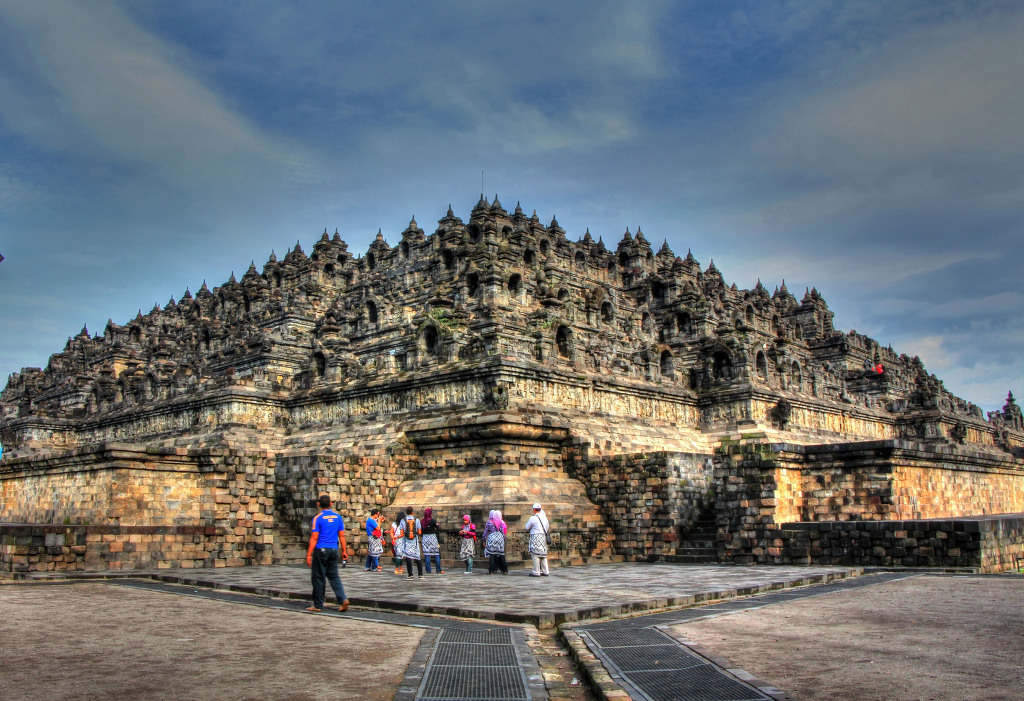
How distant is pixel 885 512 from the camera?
2203 centimetres

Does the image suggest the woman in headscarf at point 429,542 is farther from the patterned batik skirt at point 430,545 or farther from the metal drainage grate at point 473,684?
the metal drainage grate at point 473,684

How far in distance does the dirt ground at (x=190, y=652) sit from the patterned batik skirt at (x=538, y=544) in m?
7.60

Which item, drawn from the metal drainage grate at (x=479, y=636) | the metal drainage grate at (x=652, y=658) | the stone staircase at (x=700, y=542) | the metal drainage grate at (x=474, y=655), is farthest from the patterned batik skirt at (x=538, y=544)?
the metal drainage grate at (x=652, y=658)

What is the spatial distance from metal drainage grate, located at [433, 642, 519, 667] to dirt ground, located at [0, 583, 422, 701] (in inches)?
15.3

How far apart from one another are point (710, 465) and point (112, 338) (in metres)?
51.2

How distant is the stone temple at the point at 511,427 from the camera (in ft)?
74.2

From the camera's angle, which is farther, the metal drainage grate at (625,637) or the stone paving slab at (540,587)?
the stone paving slab at (540,587)

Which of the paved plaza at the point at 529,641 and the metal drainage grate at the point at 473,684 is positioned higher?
the paved plaza at the point at 529,641

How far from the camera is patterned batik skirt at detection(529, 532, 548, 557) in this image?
1964 centimetres

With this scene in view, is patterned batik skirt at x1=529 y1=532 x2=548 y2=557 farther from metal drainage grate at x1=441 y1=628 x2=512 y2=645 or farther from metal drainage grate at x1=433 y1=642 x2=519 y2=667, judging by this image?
metal drainage grate at x1=433 y1=642 x2=519 y2=667

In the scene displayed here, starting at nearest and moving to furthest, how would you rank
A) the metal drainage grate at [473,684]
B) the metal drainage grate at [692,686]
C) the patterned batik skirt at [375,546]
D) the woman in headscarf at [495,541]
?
the metal drainage grate at [692,686] < the metal drainage grate at [473,684] < the woman in headscarf at [495,541] < the patterned batik skirt at [375,546]

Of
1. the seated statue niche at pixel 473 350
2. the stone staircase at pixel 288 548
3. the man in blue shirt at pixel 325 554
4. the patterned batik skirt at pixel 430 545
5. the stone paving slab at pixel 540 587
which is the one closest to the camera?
the stone paving slab at pixel 540 587

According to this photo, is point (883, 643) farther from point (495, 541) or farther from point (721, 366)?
point (721, 366)

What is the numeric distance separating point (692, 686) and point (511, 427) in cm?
1882
